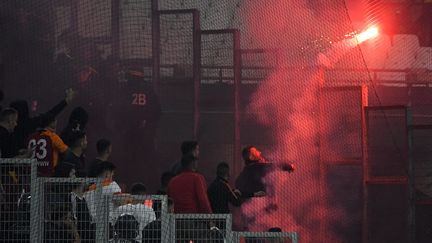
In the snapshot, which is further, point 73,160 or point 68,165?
point 73,160

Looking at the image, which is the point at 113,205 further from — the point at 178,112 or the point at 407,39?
the point at 407,39

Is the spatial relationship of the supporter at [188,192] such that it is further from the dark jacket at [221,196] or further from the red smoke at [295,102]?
the red smoke at [295,102]

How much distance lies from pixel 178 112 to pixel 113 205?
4.03 metres

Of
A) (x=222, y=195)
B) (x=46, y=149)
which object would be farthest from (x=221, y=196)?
(x=46, y=149)

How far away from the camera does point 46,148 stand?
1020 centimetres

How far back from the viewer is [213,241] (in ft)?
30.5

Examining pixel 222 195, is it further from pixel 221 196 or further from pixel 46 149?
pixel 46 149

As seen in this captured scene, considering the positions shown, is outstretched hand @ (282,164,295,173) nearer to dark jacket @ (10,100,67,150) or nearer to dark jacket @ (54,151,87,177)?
dark jacket @ (10,100,67,150)

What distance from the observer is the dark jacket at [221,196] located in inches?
436

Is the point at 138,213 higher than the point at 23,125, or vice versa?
the point at 23,125

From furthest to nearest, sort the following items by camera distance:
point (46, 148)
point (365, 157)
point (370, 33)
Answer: point (370, 33) → point (365, 157) → point (46, 148)

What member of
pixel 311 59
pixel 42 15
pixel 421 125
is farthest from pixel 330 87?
pixel 42 15

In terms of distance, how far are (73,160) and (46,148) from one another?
0.37 meters

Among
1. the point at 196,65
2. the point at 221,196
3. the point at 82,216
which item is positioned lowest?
the point at 82,216
